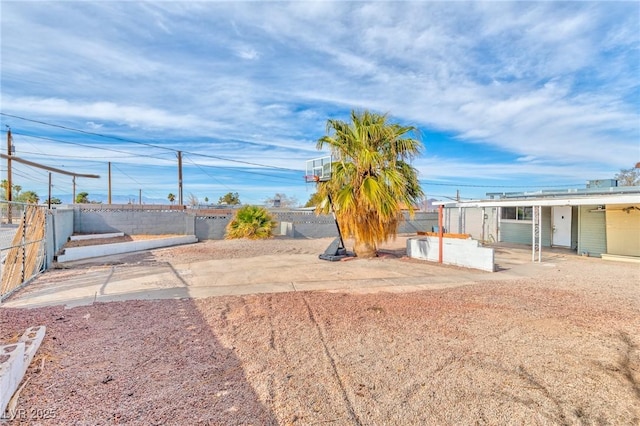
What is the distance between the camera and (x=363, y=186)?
385 inches

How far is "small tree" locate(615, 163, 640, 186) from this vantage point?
87.9ft

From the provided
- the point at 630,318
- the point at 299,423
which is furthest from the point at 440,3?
the point at 299,423

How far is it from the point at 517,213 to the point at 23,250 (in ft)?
59.9

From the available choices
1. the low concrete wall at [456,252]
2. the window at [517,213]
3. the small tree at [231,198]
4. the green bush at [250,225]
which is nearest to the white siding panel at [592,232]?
the window at [517,213]

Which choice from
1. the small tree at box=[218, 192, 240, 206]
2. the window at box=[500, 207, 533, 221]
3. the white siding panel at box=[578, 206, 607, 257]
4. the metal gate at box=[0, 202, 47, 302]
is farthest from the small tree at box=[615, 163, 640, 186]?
the small tree at box=[218, 192, 240, 206]

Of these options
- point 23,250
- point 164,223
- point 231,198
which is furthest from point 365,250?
point 231,198

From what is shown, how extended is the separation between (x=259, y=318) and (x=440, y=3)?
9305 millimetres

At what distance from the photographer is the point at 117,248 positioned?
37.3 ft

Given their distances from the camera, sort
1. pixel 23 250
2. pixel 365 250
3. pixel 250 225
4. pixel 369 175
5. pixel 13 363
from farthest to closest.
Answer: pixel 250 225 < pixel 365 250 < pixel 369 175 < pixel 23 250 < pixel 13 363

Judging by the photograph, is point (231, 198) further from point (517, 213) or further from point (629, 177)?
point (629, 177)

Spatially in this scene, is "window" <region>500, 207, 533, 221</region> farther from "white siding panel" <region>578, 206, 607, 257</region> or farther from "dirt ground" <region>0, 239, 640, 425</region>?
"dirt ground" <region>0, 239, 640, 425</region>

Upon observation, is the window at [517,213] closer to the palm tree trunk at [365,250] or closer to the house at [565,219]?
the house at [565,219]

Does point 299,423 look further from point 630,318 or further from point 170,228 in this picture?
point 170,228

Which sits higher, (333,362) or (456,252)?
(456,252)
